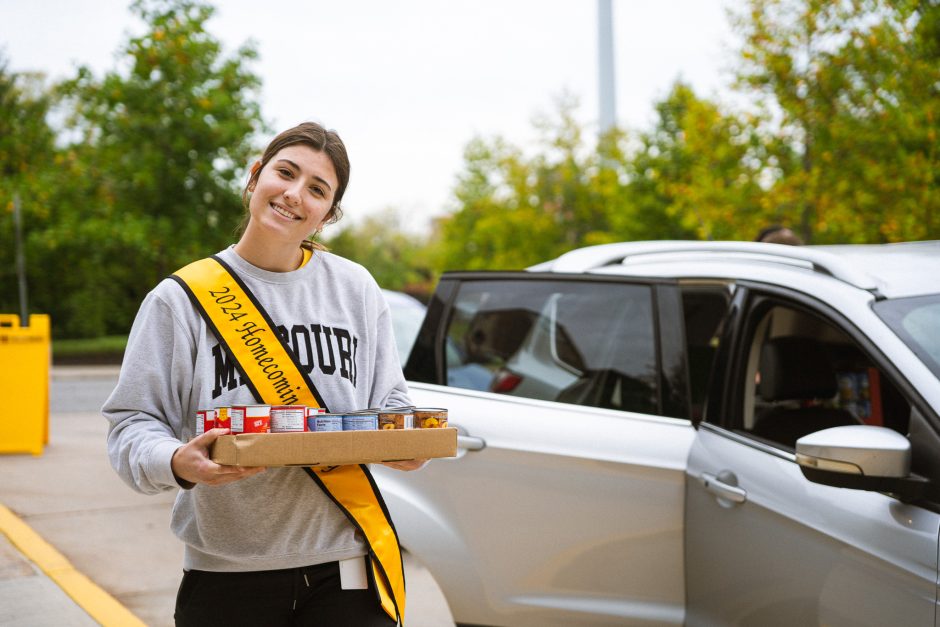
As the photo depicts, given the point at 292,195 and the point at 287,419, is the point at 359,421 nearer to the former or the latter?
the point at 287,419

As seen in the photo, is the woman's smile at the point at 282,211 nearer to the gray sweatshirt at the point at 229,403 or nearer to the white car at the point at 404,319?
the gray sweatshirt at the point at 229,403

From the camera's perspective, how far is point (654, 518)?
10.6 feet

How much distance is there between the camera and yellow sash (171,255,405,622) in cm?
206

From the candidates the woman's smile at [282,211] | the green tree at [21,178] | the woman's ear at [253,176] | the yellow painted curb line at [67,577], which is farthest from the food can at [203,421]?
the green tree at [21,178]

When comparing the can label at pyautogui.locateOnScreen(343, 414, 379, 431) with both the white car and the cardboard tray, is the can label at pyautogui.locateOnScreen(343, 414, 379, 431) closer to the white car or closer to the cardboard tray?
the cardboard tray

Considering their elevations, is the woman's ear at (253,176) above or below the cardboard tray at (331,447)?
above

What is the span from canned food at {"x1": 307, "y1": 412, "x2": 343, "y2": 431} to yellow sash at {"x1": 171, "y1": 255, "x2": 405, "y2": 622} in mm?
135

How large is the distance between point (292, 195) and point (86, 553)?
4.48m

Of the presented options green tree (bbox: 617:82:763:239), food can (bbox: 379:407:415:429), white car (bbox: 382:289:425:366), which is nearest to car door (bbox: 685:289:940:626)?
food can (bbox: 379:407:415:429)

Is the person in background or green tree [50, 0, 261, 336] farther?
green tree [50, 0, 261, 336]

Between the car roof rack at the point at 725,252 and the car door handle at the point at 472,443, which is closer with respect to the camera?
the car roof rack at the point at 725,252

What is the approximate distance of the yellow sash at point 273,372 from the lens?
6.76 feet

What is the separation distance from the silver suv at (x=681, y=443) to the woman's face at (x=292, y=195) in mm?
1359

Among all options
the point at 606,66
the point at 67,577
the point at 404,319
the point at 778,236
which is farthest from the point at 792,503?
the point at 606,66
